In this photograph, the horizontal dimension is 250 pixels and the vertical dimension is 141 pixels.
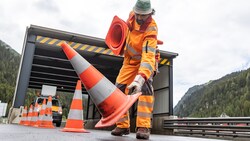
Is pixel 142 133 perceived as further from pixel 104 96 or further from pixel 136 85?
pixel 104 96

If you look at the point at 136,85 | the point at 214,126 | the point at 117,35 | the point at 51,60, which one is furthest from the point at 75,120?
the point at 51,60

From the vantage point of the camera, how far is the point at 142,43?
3605 mm

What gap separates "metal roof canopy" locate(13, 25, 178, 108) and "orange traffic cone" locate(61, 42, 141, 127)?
816cm

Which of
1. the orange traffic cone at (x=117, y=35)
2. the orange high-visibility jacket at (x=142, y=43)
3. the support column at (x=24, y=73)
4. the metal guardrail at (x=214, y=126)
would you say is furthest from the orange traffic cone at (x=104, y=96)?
the support column at (x=24, y=73)

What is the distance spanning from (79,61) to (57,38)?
9.28m

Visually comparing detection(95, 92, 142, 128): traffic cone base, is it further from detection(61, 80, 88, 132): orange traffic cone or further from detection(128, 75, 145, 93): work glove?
detection(61, 80, 88, 132): orange traffic cone

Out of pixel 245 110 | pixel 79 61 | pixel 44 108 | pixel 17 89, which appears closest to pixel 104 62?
pixel 17 89

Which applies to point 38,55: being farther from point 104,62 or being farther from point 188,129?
point 188,129

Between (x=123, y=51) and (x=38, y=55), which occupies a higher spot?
(x=38, y=55)

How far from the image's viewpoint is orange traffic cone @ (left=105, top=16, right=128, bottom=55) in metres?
3.80

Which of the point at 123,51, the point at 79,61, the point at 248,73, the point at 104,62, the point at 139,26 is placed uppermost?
the point at 248,73

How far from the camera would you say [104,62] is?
14445 millimetres

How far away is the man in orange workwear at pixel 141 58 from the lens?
132 inches

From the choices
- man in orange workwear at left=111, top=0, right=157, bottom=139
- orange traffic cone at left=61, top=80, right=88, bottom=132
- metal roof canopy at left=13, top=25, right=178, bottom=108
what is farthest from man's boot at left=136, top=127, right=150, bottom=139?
metal roof canopy at left=13, top=25, right=178, bottom=108
